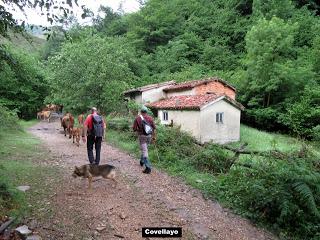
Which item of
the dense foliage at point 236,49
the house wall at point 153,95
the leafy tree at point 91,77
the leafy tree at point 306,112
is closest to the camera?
the leafy tree at point 91,77

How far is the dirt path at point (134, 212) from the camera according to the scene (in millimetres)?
6266

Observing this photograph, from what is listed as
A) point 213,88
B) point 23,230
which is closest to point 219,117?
point 213,88

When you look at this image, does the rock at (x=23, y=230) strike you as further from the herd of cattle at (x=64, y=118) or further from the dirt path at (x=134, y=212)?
the herd of cattle at (x=64, y=118)

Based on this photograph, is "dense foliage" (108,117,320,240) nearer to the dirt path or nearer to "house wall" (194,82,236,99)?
the dirt path

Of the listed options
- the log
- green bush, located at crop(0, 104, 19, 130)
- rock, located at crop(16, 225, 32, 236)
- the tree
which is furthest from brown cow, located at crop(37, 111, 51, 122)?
rock, located at crop(16, 225, 32, 236)

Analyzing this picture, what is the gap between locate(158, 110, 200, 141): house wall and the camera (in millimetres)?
23562

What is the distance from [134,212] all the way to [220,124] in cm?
1825

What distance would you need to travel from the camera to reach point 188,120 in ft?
80.0

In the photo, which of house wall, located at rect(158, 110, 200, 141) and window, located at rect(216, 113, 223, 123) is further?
window, located at rect(216, 113, 223, 123)

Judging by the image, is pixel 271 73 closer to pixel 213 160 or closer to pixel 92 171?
pixel 213 160

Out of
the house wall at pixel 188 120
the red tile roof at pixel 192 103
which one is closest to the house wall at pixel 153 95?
the red tile roof at pixel 192 103

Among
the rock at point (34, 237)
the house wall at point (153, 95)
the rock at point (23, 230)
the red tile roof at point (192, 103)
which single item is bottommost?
the rock at point (34, 237)

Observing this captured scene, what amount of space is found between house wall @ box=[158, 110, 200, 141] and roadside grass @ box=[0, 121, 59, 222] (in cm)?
1109

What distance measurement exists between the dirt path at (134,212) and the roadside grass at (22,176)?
0.49 metres
